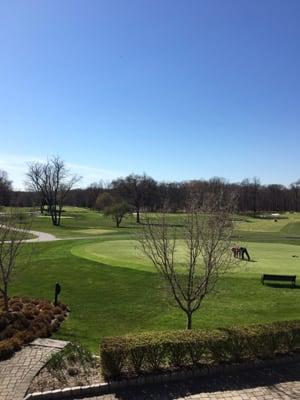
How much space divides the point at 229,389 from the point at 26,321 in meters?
8.75

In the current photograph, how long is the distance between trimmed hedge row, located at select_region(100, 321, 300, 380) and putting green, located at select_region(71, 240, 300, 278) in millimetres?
11316

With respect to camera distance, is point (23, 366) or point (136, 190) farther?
point (136, 190)

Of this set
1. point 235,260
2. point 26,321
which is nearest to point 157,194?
point 235,260

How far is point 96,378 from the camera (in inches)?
433

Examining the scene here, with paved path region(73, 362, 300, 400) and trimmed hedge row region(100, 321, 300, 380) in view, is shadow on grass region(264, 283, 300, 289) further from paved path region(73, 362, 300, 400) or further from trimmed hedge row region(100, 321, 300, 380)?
paved path region(73, 362, 300, 400)

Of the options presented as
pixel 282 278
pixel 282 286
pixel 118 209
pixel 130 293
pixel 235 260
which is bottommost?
pixel 130 293

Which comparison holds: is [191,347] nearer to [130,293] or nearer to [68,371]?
[68,371]

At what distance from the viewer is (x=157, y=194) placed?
125m

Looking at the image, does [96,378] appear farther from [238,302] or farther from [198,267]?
[198,267]

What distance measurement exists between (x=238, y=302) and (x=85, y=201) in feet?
500

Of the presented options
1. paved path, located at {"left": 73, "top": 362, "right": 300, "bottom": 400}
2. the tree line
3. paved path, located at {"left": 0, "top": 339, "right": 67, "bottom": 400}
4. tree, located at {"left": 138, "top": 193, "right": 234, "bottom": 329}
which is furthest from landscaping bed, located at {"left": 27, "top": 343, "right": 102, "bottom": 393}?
the tree line

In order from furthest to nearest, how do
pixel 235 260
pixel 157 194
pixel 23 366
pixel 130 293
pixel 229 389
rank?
pixel 157 194 → pixel 235 260 → pixel 130 293 → pixel 23 366 → pixel 229 389

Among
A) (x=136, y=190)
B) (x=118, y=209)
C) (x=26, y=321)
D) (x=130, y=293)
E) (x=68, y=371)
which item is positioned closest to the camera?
(x=68, y=371)


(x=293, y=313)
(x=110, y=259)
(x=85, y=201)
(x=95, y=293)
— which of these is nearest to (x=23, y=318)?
→ (x=95, y=293)
